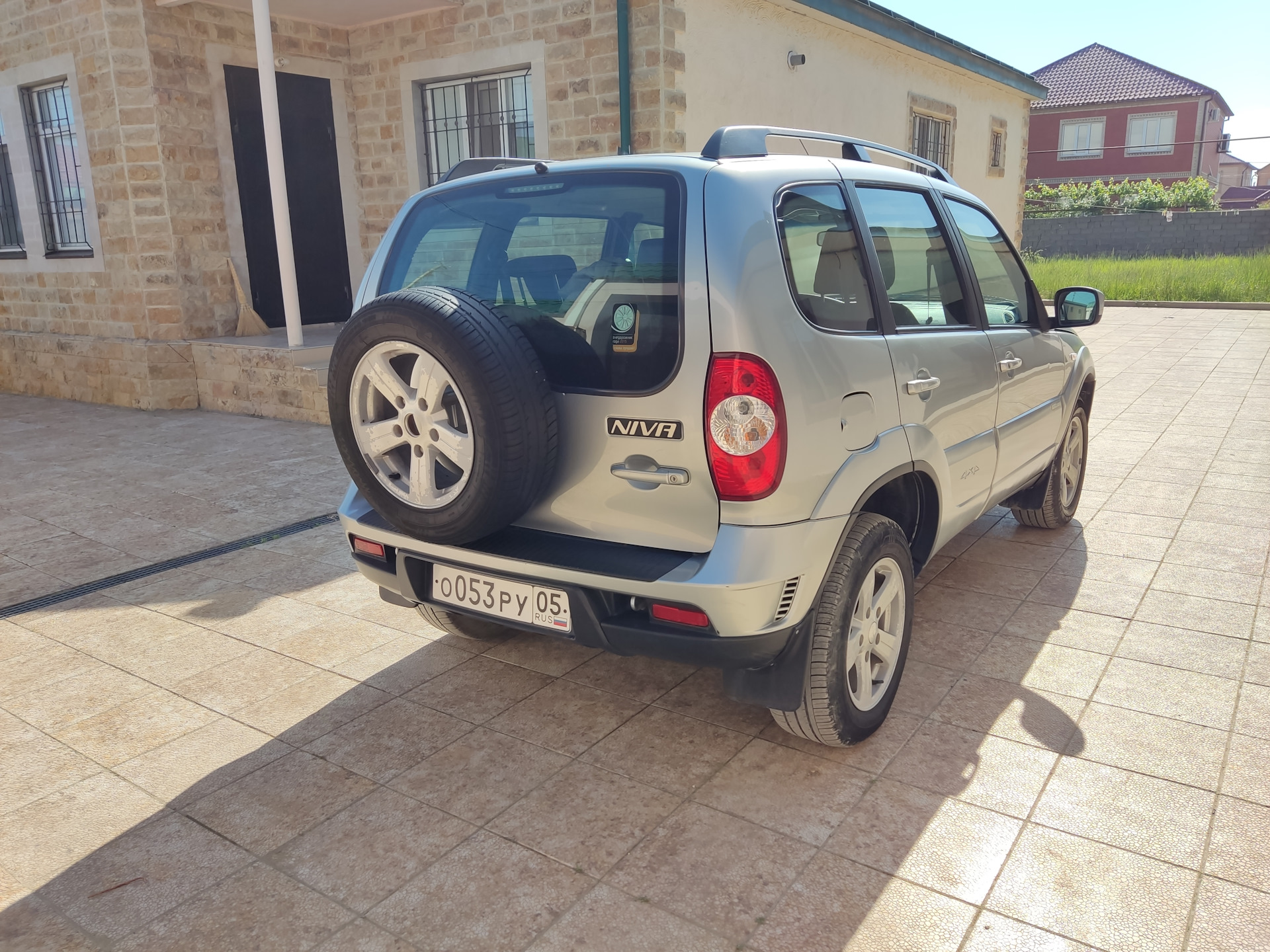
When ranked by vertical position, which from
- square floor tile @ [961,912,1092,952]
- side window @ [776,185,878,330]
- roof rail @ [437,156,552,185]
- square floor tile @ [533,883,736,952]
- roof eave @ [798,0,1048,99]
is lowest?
square floor tile @ [961,912,1092,952]

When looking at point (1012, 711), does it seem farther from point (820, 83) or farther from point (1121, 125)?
point (1121, 125)

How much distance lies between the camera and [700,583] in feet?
8.05

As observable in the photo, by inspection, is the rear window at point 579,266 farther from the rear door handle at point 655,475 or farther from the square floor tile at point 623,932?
the square floor tile at point 623,932

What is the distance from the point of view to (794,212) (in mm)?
2748

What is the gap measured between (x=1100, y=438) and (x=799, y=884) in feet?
19.6

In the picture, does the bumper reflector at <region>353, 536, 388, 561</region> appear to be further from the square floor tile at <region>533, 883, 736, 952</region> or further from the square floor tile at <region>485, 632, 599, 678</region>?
the square floor tile at <region>533, 883, 736, 952</region>

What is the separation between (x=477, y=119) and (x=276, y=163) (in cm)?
252

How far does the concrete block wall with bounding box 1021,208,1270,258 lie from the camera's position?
2441cm

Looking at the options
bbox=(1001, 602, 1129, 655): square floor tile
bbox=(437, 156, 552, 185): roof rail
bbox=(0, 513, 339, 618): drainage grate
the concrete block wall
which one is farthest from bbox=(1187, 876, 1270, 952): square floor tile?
the concrete block wall

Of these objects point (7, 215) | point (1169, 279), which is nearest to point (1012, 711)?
point (7, 215)

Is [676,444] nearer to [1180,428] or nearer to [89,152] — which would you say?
[1180,428]

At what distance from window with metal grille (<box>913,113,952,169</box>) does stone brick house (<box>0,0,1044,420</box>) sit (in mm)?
3152

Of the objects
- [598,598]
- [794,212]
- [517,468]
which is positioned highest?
[794,212]

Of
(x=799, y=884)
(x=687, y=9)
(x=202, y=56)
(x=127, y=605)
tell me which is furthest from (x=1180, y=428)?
(x=202, y=56)
